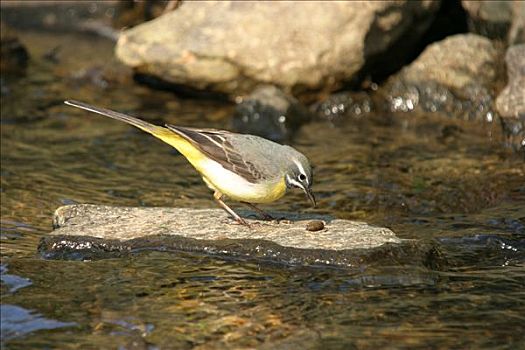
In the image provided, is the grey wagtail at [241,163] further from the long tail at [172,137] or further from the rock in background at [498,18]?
the rock in background at [498,18]

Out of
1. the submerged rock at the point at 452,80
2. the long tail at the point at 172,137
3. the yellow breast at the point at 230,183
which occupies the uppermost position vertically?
the submerged rock at the point at 452,80

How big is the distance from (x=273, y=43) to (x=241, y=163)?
586cm

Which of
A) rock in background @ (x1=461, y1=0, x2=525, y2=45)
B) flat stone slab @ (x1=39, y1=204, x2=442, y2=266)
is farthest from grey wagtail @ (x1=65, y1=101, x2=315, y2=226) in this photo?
rock in background @ (x1=461, y1=0, x2=525, y2=45)

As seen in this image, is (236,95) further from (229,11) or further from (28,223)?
(28,223)

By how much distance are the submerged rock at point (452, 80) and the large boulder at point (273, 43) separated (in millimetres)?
553

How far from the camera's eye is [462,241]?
9.22 metres

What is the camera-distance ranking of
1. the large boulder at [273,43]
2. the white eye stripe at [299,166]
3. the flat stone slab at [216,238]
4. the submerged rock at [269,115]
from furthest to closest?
the large boulder at [273,43]
the submerged rock at [269,115]
the white eye stripe at [299,166]
the flat stone slab at [216,238]

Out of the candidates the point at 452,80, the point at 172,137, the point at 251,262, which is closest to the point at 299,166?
the point at 251,262

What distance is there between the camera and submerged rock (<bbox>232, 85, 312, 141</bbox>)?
13781mm

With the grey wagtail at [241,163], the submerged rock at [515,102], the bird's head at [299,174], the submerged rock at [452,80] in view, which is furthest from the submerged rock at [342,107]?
the bird's head at [299,174]

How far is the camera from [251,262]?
8375 mm

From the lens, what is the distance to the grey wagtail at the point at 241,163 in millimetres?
8641

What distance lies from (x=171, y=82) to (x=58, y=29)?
18.3 ft

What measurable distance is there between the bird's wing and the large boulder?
5.46m
